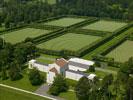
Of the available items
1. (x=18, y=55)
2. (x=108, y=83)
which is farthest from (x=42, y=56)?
(x=108, y=83)

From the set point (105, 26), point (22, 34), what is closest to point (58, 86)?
point (22, 34)

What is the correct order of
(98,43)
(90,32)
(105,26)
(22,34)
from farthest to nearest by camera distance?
(105,26) → (90,32) → (22,34) → (98,43)

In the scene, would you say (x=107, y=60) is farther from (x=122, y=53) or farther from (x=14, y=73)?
(x=14, y=73)

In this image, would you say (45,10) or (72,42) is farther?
(45,10)

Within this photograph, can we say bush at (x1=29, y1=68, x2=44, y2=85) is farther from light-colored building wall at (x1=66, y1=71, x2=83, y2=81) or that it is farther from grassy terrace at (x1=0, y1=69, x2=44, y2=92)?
light-colored building wall at (x1=66, y1=71, x2=83, y2=81)

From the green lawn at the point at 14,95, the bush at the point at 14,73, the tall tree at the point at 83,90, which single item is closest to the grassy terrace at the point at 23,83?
the bush at the point at 14,73

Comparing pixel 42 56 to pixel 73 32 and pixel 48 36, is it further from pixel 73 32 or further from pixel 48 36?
pixel 73 32

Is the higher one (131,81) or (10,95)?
(131,81)

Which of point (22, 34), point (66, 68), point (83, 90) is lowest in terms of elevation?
point (83, 90)
